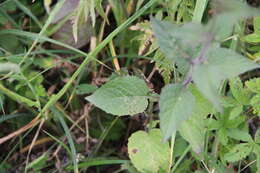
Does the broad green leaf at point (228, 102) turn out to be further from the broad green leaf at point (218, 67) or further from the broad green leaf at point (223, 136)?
the broad green leaf at point (218, 67)

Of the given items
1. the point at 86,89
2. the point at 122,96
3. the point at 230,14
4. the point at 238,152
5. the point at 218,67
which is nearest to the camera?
the point at 230,14

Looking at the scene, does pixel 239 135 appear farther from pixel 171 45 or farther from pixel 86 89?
pixel 86 89

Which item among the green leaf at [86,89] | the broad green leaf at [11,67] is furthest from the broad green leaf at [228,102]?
the broad green leaf at [11,67]

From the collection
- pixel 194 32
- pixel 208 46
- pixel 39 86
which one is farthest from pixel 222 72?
pixel 39 86

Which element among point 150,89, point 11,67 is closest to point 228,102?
point 150,89

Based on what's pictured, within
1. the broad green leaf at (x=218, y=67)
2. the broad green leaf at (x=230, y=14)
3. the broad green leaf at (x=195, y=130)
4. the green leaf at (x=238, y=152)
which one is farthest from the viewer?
the green leaf at (x=238, y=152)

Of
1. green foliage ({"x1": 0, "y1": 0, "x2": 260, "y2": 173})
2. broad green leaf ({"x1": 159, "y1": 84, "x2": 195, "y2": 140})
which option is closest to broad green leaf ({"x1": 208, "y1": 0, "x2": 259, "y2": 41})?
green foliage ({"x1": 0, "y1": 0, "x2": 260, "y2": 173})
